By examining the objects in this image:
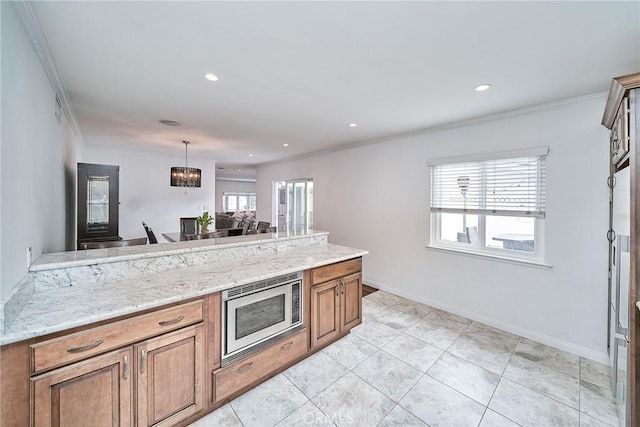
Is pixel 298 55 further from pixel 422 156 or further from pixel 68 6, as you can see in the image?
pixel 422 156

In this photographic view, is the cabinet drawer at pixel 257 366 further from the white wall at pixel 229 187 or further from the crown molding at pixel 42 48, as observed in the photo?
the white wall at pixel 229 187

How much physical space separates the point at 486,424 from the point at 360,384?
35.5 inches

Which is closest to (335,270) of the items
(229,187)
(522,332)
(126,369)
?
(126,369)

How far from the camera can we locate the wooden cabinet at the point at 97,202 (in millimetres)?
3434

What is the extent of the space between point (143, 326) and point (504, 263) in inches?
143

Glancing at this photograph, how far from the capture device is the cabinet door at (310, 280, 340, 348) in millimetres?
2500

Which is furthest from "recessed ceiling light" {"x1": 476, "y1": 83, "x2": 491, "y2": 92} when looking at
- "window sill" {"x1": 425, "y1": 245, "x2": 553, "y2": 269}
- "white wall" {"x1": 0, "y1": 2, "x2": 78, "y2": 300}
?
"white wall" {"x1": 0, "y1": 2, "x2": 78, "y2": 300}

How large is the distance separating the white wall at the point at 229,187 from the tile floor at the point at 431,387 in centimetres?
1191

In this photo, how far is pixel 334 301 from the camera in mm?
2707

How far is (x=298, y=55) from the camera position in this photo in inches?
73.8

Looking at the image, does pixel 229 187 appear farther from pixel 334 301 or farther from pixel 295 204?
pixel 334 301

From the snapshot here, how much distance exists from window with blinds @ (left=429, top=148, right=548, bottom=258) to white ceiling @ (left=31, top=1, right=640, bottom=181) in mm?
638

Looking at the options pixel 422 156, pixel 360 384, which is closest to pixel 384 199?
pixel 422 156

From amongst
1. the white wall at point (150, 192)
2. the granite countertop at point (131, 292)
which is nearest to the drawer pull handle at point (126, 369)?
the granite countertop at point (131, 292)
